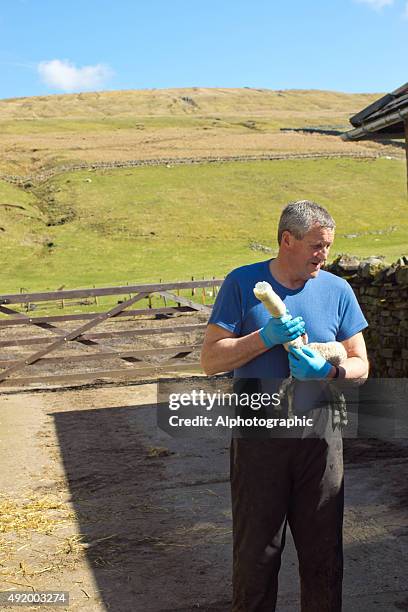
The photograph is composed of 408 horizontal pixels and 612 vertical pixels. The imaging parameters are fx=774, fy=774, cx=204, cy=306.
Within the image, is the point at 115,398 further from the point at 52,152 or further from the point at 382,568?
the point at 52,152

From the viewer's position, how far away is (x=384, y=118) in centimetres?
984

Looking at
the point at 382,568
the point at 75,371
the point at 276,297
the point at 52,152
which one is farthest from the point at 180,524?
the point at 52,152

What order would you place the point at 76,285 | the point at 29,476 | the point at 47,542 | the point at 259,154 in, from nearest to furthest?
the point at 47,542 < the point at 29,476 < the point at 76,285 < the point at 259,154

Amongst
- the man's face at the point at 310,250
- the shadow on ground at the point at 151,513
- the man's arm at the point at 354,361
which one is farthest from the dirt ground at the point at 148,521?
the man's face at the point at 310,250

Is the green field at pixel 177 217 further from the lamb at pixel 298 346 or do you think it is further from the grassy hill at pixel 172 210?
the lamb at pixel 298 346

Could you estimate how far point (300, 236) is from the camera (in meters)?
3.34

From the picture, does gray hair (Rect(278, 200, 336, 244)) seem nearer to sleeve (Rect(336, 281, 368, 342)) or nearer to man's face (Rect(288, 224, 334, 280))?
man's face (Rect(288, 224, 334, 280))

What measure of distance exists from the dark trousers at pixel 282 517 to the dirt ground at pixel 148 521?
0.96 metres

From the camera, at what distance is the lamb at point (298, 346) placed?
3184mm

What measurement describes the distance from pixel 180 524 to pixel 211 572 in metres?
0.96

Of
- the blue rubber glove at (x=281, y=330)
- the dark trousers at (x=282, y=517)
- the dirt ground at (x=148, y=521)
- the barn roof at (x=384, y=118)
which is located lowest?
the dirt ground at (x=148, y=521)

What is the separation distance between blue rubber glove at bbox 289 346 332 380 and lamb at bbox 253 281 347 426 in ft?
0.11

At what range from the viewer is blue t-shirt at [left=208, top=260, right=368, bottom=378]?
337 centimetres

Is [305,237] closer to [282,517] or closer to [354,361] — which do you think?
[354,361]
